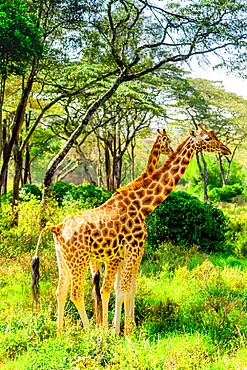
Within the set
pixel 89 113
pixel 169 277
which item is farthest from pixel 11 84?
pixel 169 277

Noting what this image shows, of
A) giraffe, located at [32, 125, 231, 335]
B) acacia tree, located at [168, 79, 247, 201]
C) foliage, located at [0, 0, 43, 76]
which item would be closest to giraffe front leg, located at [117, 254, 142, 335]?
giraffe, located at [32, 125, 231, 335]

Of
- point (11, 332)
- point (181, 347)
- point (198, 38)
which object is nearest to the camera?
point (181, 347)

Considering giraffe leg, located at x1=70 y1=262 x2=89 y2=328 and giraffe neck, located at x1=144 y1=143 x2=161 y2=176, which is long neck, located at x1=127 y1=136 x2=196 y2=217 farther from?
giraffe leg, located at x1=70 y1=262 x2=89 y2=328

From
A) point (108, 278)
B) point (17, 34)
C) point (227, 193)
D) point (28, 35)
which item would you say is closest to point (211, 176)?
point (227, 193)

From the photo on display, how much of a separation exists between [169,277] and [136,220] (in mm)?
2590

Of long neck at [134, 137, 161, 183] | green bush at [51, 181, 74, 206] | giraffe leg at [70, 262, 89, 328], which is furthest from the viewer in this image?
green bush at [51, 181, 74, 206]

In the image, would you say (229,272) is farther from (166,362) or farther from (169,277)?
(166,362)

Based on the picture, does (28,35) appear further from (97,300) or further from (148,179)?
(97,300)

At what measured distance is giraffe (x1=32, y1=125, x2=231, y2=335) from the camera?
482 cm

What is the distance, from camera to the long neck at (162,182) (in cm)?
515

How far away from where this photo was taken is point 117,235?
16.1 feet

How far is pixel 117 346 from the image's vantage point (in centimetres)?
447

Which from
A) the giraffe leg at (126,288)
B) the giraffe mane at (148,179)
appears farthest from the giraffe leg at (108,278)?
the giraffe mane at (148,179)

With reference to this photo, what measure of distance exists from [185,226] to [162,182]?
171 inches
